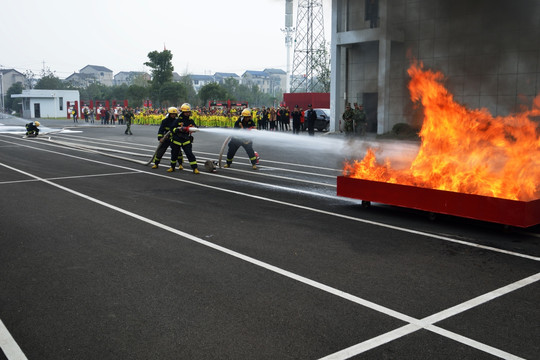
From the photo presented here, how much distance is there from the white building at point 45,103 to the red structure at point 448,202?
6874cm

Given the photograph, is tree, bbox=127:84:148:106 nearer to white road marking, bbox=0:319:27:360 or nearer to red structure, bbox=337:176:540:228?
red structure, bbox=337:176:540:228

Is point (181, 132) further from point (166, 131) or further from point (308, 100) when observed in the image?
point (308, 100)

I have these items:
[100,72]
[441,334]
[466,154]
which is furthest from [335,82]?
[100,72]

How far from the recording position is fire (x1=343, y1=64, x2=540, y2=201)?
292 inches

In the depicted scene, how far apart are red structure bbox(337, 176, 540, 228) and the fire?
0.45 metres

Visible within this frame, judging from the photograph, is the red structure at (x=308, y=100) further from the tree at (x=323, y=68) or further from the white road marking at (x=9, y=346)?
the white road marking at (x=9, y=346)

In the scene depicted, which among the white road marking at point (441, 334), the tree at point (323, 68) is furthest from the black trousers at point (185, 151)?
the tree at point (323, 68)

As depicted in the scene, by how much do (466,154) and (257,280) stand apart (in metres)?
4.60

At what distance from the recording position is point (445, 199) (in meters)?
7.23

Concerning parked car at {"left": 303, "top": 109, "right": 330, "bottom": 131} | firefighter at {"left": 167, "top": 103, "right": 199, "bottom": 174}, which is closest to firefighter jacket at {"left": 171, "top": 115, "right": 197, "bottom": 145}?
firefighter at {"left": 167, "top": 103, "right": 199, "bottom": 174}

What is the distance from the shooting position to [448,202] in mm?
7199

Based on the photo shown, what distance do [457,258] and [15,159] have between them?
1607 centimetres

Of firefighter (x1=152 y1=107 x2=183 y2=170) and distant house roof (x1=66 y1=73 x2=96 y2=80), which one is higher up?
distant house roof (x1=66 y1=73 x2=96 y2=80)

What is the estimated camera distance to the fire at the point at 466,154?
7.41 meters
